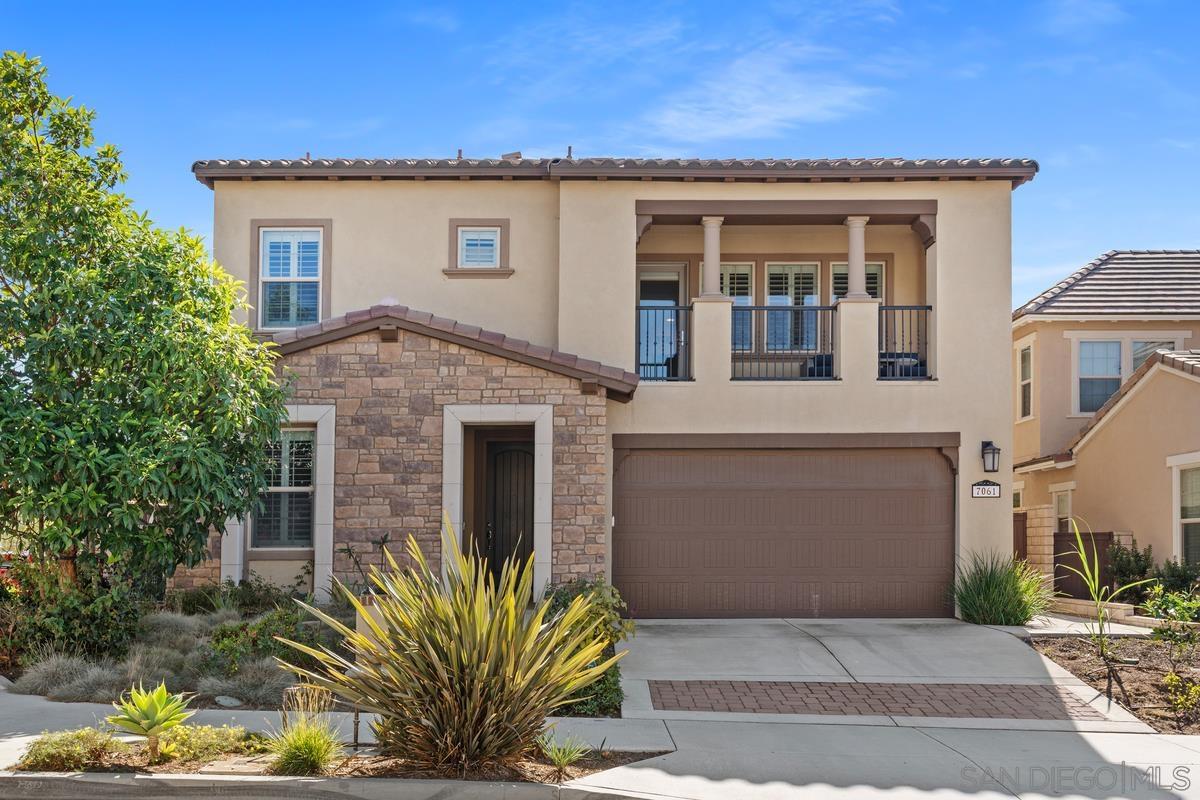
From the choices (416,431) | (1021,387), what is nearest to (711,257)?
(416,431)

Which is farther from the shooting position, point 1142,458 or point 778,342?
point 1142,458

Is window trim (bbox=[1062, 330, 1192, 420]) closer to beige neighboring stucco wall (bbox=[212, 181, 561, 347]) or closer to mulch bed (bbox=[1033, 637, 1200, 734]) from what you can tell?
mulch bed (bbox=[1033, 637, 1200, 734])

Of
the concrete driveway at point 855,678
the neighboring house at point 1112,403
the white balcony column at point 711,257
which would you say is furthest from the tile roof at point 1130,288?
the concrete driveway at point 855,678

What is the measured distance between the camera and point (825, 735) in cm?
899

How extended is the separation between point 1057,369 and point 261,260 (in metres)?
14.1

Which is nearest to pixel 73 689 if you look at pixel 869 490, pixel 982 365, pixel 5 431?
pixel 5 431

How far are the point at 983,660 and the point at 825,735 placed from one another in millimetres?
4066

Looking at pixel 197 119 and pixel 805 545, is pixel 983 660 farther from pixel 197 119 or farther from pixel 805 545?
pixel 197 119

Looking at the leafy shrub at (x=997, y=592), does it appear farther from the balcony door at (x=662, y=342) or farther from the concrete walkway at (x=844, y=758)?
the concrete walkway at (x=844, y=758)

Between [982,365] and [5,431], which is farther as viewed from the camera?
[982,365]

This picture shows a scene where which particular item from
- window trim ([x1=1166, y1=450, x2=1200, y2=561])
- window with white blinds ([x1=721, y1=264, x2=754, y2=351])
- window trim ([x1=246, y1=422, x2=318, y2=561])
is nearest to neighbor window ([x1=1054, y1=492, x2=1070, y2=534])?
window trim ([x1=1166, y1=450, x2=1200, y2=561])

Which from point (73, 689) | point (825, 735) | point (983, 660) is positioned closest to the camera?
point (825, 735)

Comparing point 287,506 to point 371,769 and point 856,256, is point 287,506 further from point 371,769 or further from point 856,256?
point 856,256

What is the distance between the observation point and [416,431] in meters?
13.7
